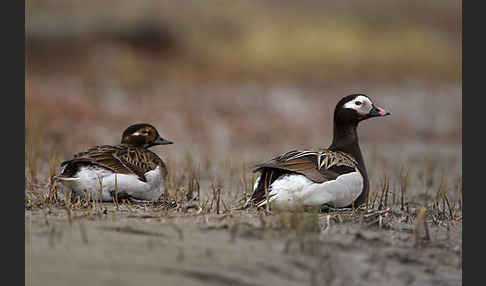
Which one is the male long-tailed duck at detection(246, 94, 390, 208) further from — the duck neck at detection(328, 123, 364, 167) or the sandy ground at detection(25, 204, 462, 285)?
the sandy ground at detection(25, 204, 462, 285)

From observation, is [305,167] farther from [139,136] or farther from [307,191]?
[139,136]

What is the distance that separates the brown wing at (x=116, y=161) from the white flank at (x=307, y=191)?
1505 millimetres

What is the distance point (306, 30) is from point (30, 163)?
42.5ft

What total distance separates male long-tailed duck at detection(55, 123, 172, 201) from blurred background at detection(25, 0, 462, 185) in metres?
7.74

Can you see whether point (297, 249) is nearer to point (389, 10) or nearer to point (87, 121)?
point (87, 121)

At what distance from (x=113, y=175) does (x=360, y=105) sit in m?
2.79

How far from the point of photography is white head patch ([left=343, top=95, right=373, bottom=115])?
289 inches

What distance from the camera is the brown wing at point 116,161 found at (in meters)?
6.83

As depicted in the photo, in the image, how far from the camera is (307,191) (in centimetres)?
636

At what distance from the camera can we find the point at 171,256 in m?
4.63

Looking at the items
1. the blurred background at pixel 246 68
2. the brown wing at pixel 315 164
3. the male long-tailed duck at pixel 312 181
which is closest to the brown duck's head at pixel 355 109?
the male long-tailed duck at pixel 312 181

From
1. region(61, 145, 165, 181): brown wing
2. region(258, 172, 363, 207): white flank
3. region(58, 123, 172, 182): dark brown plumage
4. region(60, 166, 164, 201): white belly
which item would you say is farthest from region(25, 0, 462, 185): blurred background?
region(258, 172, 363, 207): white flank

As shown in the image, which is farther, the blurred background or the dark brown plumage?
the blurred background

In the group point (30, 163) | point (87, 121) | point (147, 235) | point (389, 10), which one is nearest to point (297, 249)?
point (147, 235)
